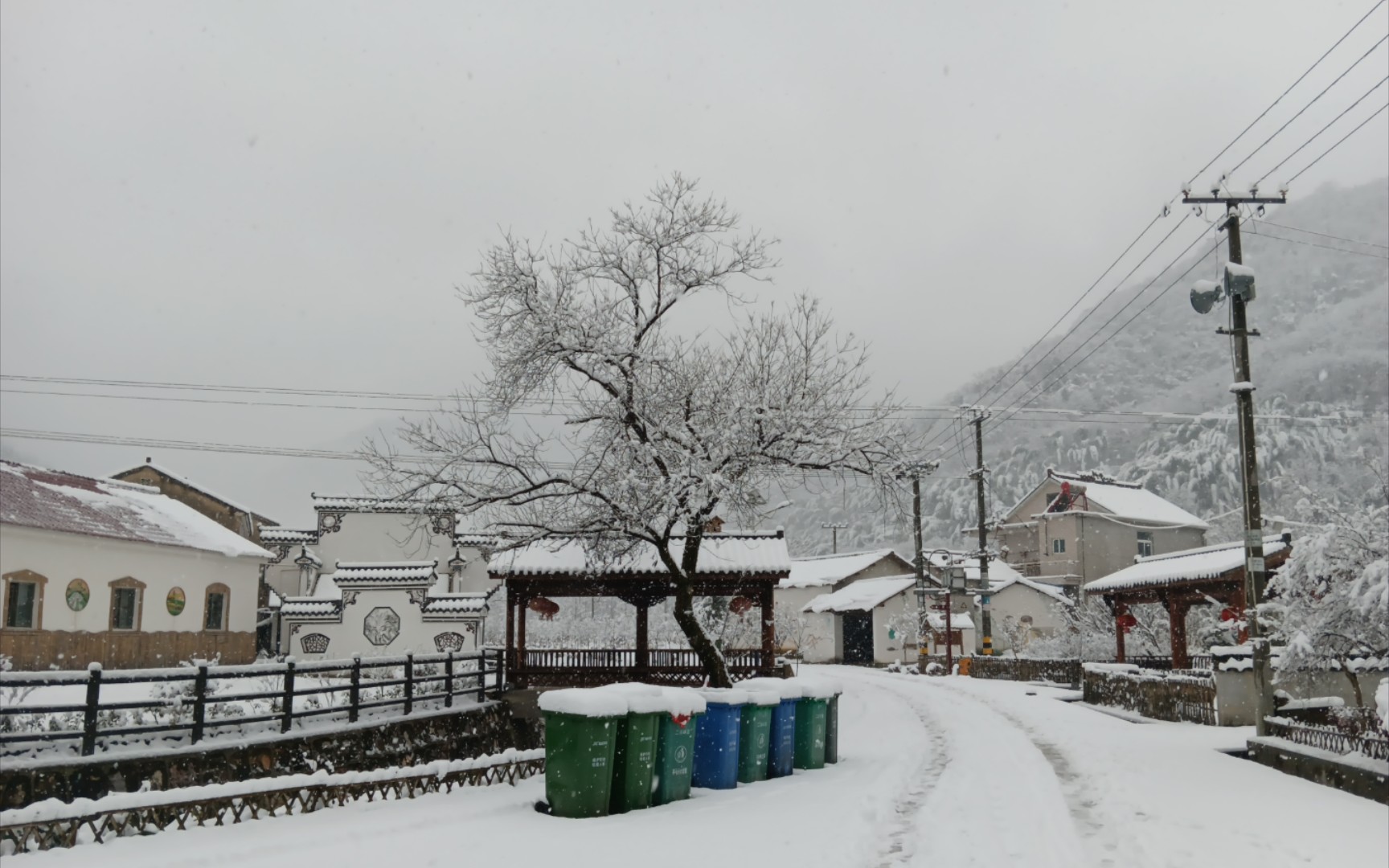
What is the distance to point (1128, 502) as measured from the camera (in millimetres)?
60906

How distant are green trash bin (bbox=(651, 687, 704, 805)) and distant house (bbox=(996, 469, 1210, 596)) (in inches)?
2034

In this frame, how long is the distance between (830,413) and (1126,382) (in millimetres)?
198635

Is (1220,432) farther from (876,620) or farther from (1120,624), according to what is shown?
(1120,624)

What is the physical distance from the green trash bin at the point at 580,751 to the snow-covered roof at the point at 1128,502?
55.1m

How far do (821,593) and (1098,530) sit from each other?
16.7 m

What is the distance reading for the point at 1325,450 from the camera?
10819 centimetres

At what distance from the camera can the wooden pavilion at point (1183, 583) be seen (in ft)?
77.3

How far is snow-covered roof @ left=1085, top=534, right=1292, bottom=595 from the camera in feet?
76.9

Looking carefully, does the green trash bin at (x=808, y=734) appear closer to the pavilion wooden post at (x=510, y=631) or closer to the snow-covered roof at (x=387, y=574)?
the pavilion wooden post at (x=510, y=631)

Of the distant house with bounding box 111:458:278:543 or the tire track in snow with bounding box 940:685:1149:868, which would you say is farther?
the distant house with bounding box 111:458:278:543

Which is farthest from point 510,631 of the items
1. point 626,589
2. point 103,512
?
point 103,512

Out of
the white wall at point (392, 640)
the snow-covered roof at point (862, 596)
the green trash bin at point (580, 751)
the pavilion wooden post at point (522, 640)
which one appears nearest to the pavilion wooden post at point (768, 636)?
the pavilion wooden post at point (522, 640)

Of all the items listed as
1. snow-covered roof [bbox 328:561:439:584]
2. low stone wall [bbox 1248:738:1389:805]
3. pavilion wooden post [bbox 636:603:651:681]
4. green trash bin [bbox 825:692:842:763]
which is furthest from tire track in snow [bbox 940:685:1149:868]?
snow-covered roof [bbox 328:561:439:584]

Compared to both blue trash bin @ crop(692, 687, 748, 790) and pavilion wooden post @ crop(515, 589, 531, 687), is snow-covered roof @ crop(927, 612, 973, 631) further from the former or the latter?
blue trash bin @ crop(692, 687, 748, 790)
